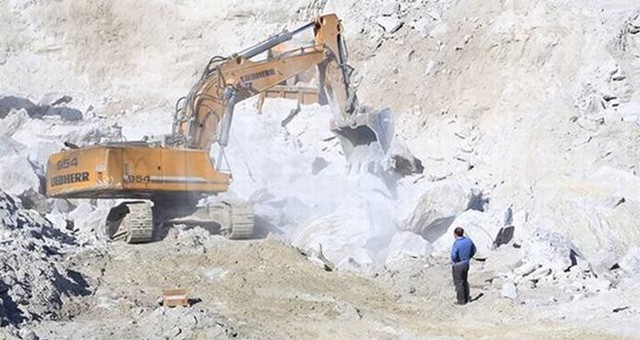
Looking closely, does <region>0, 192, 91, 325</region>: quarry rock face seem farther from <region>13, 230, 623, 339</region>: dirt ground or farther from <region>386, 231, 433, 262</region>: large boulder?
<region>386, 231, 433, 262</region>: large boulder

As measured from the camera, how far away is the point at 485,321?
10031 mm

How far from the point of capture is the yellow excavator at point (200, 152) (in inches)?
523

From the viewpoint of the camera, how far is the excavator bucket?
15.8m

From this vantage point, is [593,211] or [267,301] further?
[593,211]

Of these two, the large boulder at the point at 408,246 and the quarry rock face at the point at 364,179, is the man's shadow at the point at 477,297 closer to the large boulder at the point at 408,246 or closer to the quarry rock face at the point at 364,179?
the quarry rock face at the point at 364,179

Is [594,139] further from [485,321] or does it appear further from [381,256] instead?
[485,321]

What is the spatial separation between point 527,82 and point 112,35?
11.8 m

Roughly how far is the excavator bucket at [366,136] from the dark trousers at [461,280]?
17.4 feet

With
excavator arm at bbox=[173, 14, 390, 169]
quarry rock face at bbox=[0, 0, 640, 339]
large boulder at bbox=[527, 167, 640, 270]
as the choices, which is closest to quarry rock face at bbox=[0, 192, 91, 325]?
quarry rock face at bbox=[0, 0, 640, 339]

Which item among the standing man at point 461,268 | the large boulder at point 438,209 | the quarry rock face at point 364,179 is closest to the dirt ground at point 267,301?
the quarry rock face at point 364,179

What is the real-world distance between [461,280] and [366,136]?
233 inches

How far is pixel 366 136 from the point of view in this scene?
53.5 ft

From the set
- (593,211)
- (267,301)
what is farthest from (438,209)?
(267,301)

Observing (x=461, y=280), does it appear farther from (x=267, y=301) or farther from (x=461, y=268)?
(x=267, y=301)
